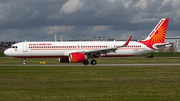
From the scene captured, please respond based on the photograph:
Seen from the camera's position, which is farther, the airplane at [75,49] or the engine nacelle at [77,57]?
the airplane at [75,49]

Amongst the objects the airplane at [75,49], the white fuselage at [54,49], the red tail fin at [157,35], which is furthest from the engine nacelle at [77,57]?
the red tail fin at [157,35]

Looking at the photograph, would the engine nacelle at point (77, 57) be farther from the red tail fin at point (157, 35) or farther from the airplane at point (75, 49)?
the red tail fin at point (157, 35)

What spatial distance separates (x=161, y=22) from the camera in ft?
156

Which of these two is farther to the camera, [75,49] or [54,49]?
[75,49]

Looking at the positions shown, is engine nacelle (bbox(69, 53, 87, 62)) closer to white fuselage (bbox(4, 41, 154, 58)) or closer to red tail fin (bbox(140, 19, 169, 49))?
white fuselage (bbox(4, 41, 154, 58))

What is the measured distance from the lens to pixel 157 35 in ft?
153

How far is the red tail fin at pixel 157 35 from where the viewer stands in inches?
1818

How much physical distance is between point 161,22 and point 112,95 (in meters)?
36.3

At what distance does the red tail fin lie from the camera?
46.2 meters

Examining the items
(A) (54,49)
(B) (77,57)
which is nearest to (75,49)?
(A) (54,49)

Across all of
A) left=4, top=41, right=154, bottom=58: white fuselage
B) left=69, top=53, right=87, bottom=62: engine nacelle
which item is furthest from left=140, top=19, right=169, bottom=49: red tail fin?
left=69, top=53, right=87, bottom=62: engine nacelle

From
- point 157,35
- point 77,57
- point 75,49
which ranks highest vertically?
point 157,35

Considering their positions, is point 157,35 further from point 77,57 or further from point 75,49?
point 77,57

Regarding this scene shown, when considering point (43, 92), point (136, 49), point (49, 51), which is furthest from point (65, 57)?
point (43, 92)
